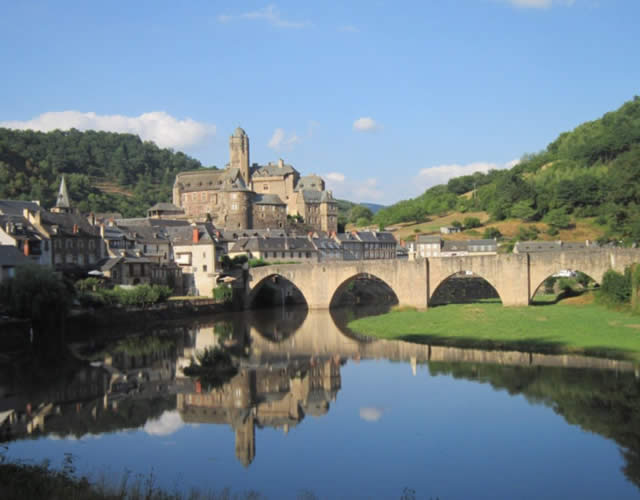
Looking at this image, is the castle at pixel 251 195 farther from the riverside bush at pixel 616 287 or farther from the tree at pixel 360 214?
the riverside bush at pixel 616 287

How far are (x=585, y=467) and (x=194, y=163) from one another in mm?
183268

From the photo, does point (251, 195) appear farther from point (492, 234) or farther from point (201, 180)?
point (492, 234)

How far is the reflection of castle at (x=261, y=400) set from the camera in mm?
21422

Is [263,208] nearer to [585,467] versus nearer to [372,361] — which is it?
[372,361]

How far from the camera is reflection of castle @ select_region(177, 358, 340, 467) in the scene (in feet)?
70.3

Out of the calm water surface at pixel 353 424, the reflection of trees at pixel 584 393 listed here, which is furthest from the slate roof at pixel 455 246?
the reflection of trees at pixel 584 393

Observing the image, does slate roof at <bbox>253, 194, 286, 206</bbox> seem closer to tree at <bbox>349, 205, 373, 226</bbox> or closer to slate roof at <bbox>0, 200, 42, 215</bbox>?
slate roof at <bbox>0, 200, 42, 215</bbox>

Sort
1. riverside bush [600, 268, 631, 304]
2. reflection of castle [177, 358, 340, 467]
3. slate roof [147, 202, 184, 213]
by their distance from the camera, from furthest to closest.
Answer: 1. slate roof [147, 202, 184, 213]
2. riverside bush [600, 268, 631, 304]
3. reflection of castle [177, 358, 340, 467]

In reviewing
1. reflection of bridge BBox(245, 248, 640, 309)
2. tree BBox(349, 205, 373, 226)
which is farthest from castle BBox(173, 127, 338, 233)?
tree BBox(349, 205, 373, 226)

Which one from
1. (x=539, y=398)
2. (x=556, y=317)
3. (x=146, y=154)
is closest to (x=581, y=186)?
(x=556, y=317)

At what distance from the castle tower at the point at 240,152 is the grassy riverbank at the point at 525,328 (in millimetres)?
62053

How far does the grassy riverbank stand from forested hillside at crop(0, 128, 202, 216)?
273 feet

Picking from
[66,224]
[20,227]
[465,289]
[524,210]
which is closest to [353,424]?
[20,227]

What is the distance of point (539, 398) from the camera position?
896 inches
